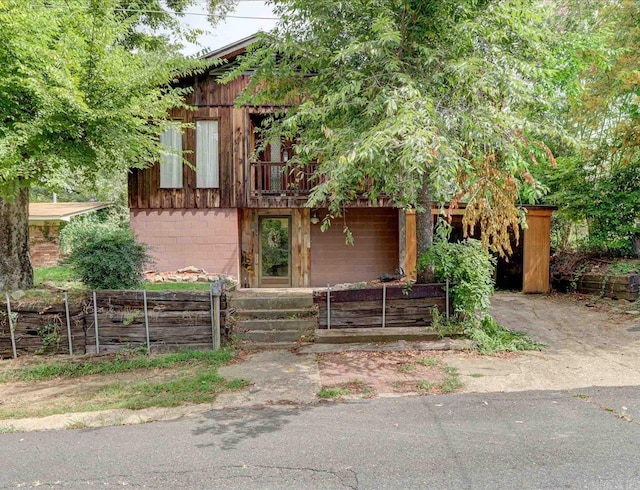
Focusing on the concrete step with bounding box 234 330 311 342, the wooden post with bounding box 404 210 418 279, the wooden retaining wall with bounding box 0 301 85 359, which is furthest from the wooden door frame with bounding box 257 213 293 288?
the wooden retaining wall with bounding box 0 301 85 359

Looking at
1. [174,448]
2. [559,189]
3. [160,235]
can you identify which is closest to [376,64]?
[174,448]

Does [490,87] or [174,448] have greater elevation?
[490,87]

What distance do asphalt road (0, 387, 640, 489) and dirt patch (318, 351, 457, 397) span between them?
0.42 meters

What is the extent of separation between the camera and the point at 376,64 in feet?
18.4

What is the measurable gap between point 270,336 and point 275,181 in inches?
217

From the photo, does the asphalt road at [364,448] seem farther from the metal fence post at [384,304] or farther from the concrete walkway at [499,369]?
the metal fence post at [384,304]

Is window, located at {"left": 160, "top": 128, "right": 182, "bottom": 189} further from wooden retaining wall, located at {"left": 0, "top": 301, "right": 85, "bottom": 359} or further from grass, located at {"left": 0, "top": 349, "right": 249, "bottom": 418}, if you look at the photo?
grass, located at {"left": 0, "top": 349, "right": 249, "bottom": 418}

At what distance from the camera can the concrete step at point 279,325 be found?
752cm

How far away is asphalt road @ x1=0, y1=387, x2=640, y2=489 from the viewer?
315 cm

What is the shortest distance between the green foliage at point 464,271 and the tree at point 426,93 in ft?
2.74

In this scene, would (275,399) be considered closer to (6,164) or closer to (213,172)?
(6,164)

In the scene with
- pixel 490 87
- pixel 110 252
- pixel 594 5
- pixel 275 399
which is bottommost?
pixel 275 399

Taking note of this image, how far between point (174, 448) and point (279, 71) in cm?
547

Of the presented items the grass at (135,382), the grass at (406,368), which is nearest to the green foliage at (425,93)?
the grass at (406,368)
